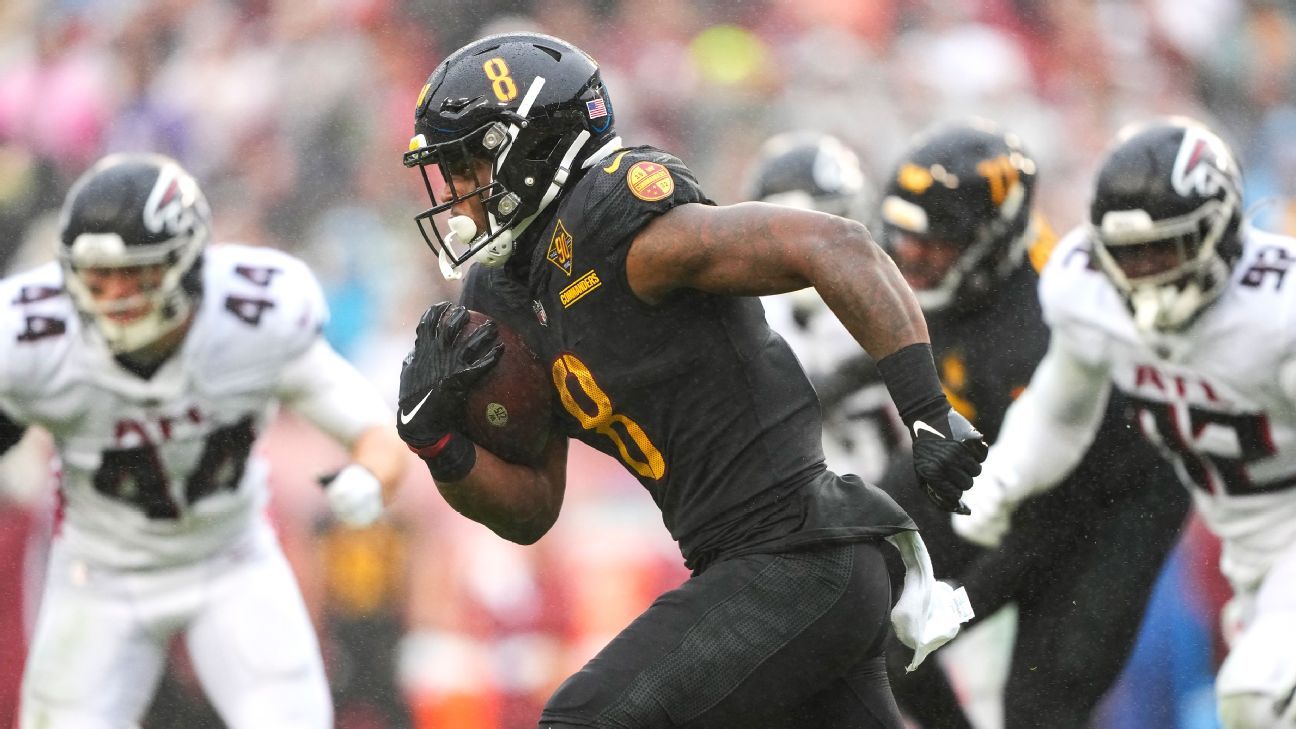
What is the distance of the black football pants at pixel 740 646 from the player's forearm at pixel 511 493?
0.40 meters

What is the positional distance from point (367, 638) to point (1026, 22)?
171 inches

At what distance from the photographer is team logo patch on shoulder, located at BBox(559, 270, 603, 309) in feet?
9.57

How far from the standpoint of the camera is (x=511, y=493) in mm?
3197

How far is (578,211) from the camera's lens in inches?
115

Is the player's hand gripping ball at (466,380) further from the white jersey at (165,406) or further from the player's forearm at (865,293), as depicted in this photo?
the white jersey at (165,406)

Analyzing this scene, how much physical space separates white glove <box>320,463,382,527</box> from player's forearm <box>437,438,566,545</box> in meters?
1.09

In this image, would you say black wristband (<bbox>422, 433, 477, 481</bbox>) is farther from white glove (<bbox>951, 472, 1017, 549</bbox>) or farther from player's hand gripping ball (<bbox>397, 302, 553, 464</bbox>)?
white glove (<bbox>951, 472, 1017, 549</bbox>)

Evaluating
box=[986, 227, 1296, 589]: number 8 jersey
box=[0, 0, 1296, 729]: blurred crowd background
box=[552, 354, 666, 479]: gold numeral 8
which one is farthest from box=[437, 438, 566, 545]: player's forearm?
box=[0, 0, 1296, 729]: blurred crowd background

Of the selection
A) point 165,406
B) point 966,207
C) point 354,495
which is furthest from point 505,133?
point 966,207

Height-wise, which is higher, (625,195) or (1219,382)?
(625,195)

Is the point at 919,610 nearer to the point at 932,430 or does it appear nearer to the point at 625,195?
the point at 932,430

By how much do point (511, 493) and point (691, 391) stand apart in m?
0.43

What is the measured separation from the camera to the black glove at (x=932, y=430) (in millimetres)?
2688

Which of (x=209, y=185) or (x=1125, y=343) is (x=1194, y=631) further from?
(x=209, y=185)
